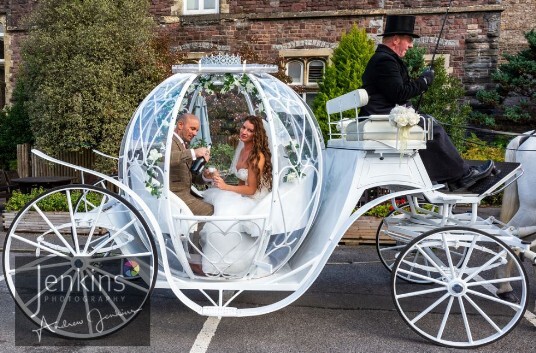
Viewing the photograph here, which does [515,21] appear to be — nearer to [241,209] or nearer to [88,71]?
[88,71]

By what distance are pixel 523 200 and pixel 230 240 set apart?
2.64m

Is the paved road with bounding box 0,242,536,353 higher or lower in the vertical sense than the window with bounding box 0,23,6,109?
lower

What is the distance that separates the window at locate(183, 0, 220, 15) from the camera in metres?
13.8

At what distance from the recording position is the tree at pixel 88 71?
36.0ft

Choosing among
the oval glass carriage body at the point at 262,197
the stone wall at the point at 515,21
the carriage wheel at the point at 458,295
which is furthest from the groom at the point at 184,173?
the stone wall at the point at 515,21

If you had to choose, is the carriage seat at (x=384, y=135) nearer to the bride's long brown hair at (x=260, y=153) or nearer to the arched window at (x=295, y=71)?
the bride's long brown hair at (x=260, y=153)

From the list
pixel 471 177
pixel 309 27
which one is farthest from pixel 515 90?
pixel 471 177

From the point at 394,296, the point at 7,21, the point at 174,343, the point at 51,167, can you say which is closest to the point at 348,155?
the point at 394,296

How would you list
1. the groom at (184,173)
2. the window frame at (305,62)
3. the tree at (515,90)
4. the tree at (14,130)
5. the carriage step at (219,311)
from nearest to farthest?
the carriage step at (219,311) → the groom at (184,173) → the tree at (515,90) → the window frame at (305,62) → the tree at (14,130)

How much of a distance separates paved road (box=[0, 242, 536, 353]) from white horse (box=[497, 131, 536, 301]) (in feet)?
1.43

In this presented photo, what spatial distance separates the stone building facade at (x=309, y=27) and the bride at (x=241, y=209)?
8.76 meters

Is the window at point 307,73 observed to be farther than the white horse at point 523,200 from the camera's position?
Yes

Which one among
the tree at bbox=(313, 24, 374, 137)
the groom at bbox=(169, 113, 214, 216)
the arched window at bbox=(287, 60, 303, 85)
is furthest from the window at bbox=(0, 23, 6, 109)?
the groom at bbox=(169, 113, 214, 216)

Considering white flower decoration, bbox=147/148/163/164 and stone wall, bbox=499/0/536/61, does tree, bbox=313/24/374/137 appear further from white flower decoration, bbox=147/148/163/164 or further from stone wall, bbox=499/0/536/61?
stone wall, bbox=499/0/536/61
